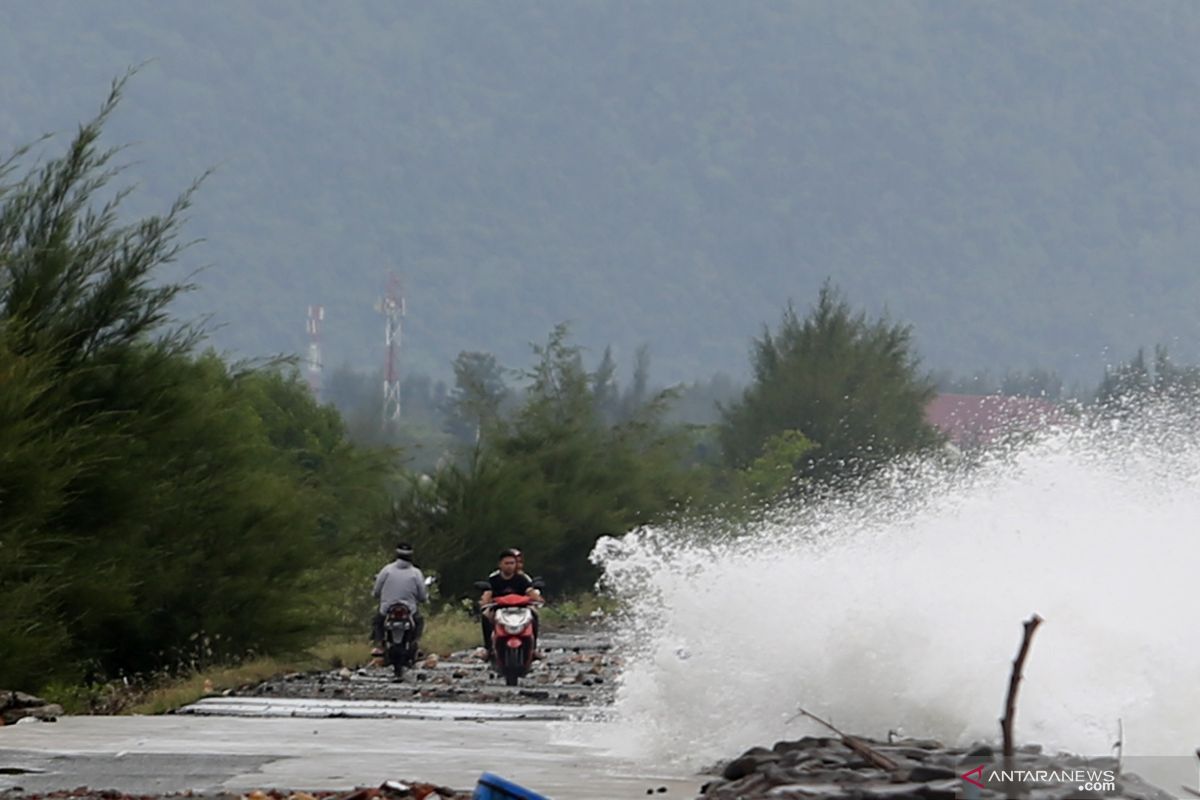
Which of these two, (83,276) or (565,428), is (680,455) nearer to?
(565,428)

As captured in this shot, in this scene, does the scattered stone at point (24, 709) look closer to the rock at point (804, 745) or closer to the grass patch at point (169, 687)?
the grass patch at point (169, 687)

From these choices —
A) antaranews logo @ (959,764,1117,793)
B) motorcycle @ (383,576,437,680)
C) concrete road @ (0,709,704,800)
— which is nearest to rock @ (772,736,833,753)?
concrete road @ (0,709,704,800)

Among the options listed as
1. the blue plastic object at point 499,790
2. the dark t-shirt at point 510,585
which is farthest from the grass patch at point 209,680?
the blue plastic object at point 499,790

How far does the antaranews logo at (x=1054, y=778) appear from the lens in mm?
8648

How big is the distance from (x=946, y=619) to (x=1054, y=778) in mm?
3761

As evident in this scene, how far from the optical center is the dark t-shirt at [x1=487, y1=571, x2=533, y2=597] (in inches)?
973

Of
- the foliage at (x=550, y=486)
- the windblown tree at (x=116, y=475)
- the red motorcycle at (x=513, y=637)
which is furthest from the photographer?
the foliage at (x=550, y=486)

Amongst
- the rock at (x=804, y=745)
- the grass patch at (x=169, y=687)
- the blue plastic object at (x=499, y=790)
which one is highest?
the grass patch at (x=169, y=687)

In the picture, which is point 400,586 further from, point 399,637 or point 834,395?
point 834,395

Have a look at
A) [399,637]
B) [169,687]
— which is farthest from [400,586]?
[169,687]

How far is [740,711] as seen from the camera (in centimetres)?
1320

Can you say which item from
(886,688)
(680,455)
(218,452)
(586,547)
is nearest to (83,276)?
(218,452)

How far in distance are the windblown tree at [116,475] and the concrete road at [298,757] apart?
4.17m

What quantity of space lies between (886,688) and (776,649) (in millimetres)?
927
